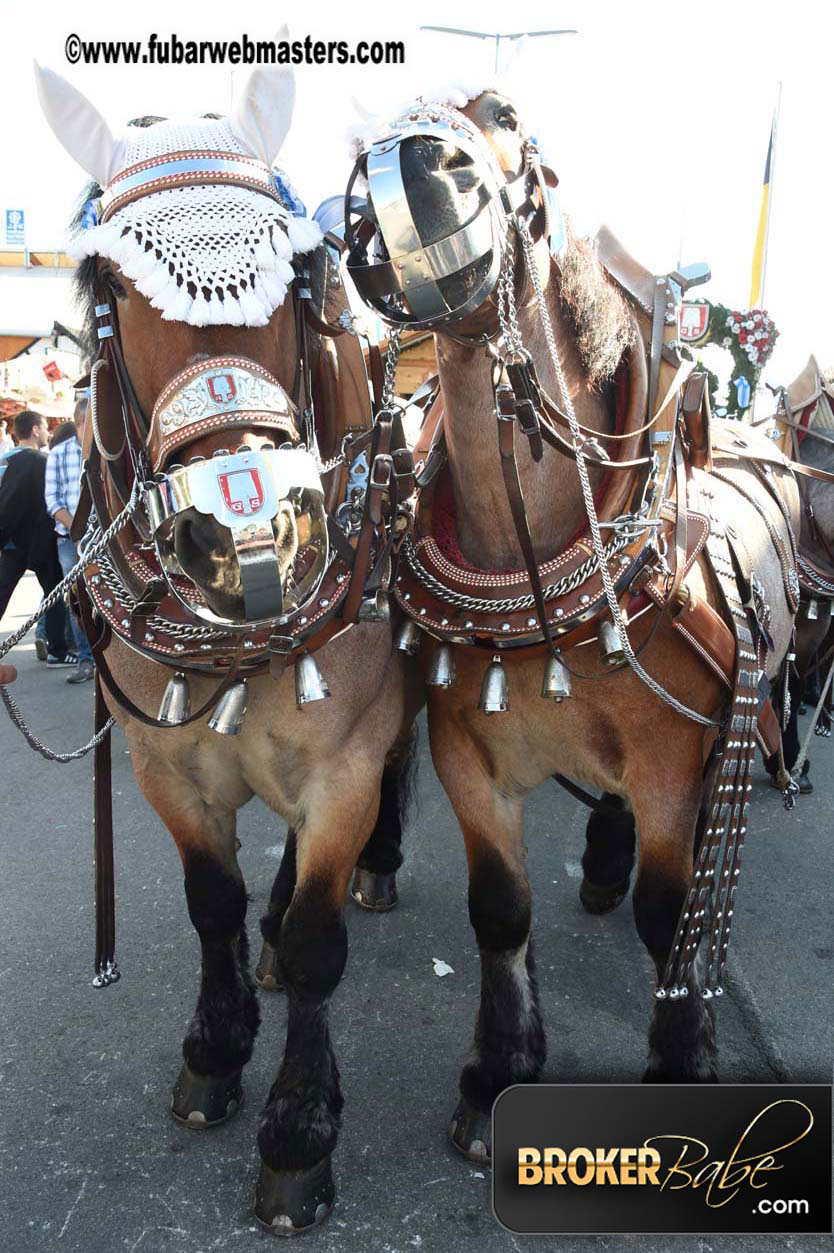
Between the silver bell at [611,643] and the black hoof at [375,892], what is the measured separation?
170cm

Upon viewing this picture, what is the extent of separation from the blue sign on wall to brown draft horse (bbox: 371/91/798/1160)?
1683cm

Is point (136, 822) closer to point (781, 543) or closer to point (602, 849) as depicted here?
point (602, 849)

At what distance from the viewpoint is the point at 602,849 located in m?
3.26

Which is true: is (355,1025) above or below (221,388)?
below

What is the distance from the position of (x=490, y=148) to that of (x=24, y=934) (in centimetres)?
280

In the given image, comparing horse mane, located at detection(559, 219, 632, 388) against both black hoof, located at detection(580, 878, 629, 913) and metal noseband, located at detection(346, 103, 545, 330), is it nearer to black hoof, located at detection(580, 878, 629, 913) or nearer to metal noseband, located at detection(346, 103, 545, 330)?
metal noseband, located at detection(346, 103, 545, 330)

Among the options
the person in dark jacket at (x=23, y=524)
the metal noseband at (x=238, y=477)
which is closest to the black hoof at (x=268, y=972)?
the metal noseband at (x=238, y=477)

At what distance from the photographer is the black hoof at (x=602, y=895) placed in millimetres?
3271

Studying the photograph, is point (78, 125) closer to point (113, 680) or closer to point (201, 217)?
point (201, 217)

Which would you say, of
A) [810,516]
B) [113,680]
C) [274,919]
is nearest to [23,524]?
[274,919]

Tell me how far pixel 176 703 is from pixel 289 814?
0.37m

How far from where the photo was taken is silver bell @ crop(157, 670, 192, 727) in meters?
1.96

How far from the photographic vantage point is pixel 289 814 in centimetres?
211

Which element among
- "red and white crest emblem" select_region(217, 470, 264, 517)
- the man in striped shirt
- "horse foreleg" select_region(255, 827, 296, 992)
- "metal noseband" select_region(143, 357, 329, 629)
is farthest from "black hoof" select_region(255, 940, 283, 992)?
the man in striped shirt
